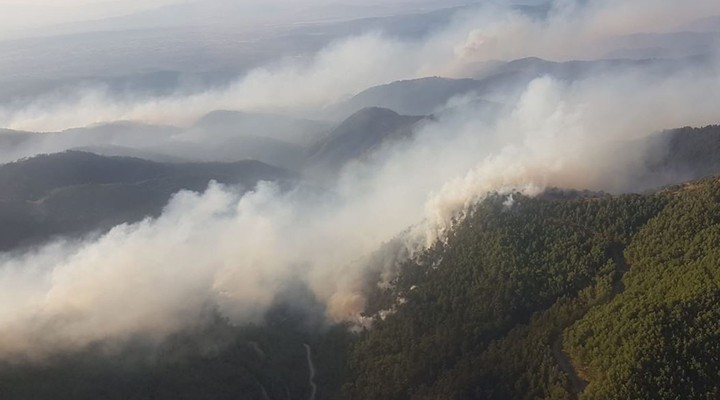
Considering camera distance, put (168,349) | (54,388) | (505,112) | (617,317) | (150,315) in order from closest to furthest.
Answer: (617,317) → (54,388) → (168,349) → (150,315) → (505,112)

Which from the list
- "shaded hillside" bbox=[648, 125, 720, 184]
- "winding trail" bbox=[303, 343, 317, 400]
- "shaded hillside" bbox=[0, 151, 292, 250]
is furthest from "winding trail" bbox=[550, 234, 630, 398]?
"shaded hillside" bbox=[0, 151, 292, 250]

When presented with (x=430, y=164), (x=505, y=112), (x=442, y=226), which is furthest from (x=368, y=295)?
(x=505, y=112)

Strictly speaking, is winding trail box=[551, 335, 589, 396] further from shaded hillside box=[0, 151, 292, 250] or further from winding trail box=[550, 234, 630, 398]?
shaded hillside box=[0, 151, 292, 250]

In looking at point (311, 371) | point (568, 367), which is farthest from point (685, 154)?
point (311, 371)

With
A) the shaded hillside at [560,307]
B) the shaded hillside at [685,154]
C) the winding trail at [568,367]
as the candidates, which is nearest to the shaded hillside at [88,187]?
the shaded hillside at [560,307]

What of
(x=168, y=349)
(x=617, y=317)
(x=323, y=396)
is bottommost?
(x=323, y=396)

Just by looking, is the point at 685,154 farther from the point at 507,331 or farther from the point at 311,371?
the point at 311,371

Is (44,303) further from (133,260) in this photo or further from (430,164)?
(430,164)
